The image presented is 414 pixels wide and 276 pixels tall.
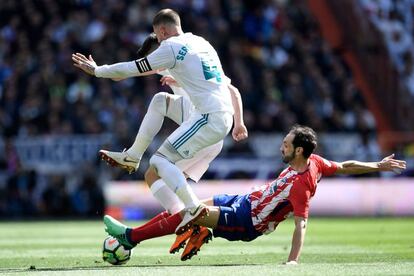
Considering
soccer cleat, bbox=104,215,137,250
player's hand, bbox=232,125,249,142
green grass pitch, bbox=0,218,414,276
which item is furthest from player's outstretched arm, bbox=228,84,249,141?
soccer cleat, bbox=104,215,137,250

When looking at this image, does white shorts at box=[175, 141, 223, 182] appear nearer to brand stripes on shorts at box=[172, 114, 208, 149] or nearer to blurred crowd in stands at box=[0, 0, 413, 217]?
brand stripes on shorts at box=[172, 114, 208, 149]

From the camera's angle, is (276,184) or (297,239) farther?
(276,184)

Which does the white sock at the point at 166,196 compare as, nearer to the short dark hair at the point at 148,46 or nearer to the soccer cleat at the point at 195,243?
the soccer cleat at the point at 195,243

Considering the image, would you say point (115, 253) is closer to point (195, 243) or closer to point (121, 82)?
point (195, 243)

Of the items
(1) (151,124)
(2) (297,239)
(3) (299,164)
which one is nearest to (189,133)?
(1) (151,124)

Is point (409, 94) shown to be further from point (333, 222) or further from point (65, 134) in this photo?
point (65, 134)

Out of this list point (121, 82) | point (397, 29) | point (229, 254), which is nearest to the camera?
point (229, 254)

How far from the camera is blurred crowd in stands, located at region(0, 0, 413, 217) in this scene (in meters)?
22.1

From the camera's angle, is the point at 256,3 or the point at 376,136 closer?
the point at 376,136

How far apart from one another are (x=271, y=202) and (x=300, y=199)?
0.39 metres

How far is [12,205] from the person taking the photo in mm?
22172

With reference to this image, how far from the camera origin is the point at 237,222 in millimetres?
9633

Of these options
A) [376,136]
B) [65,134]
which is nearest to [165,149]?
[65,134]

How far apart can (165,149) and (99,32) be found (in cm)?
1421
